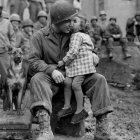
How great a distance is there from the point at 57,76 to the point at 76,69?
34 centimetres

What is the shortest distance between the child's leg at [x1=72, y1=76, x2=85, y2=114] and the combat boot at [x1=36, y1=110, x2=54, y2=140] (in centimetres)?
54

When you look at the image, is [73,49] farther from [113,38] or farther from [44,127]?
[113,38]

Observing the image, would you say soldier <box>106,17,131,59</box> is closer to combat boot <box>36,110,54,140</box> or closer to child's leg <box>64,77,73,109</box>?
child's leg <box>64,77,73,109</box>

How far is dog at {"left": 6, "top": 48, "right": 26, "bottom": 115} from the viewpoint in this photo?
6.00 metres

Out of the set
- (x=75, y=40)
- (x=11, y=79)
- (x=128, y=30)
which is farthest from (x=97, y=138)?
(x=128, y=30)

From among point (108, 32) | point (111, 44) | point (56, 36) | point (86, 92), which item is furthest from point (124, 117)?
point (108, 32)

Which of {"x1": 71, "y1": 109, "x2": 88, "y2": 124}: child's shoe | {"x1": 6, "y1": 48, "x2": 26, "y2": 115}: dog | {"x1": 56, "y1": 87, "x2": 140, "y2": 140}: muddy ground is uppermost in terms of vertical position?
{"x1": 6, "y1": 48, "x2": 26, "y2": 115}: dog

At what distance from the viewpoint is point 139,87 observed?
11711mm

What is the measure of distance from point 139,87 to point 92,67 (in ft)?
22.2

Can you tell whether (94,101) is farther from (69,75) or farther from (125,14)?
(125,14)

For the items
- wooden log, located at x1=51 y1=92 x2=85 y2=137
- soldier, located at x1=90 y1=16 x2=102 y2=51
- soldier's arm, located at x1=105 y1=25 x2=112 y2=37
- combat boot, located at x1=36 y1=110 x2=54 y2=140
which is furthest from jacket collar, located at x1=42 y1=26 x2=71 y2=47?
soldier's arm, located at x1=105 y1=25 x2=112 y2=37

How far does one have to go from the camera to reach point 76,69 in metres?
5.21

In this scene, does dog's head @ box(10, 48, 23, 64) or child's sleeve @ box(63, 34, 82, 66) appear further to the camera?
dog's head @ box(10, 48, 23, 64)

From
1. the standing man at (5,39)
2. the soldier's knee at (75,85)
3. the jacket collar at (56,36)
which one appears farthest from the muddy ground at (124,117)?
the standing man at (5,39)
